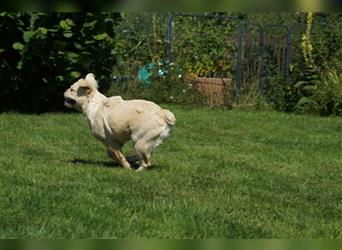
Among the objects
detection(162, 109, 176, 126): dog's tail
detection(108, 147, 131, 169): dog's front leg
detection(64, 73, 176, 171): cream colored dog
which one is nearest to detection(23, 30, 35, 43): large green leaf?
detection(64, 73, 176, 171): cream colored dog

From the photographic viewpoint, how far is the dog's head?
693 centimetres

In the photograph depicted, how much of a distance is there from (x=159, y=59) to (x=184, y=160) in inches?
312

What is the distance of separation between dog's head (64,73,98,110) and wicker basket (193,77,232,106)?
7241 millimetres

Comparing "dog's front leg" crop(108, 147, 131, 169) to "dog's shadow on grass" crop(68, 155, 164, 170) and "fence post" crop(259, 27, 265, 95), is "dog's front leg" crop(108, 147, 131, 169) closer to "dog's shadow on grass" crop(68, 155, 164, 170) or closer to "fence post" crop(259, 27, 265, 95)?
"dog's shadow on grass" crop(68, 155, 164, 170)

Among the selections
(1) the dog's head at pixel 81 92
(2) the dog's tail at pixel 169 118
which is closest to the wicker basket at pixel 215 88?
(1) the dog's head at pixel 81 92

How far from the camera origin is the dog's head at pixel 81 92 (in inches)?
273

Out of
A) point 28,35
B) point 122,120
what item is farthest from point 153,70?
point 122,120

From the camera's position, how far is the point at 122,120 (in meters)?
6.55

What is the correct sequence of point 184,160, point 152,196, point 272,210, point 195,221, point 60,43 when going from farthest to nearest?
point 60,43, point 184,160, point 152,196, point 272,210, point 195,221

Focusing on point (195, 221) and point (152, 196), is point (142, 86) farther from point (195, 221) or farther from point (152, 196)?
point (195, 221)

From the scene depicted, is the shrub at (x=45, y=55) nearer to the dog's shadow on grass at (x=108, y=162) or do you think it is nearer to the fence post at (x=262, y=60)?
the fence post at (x=262, y=60)

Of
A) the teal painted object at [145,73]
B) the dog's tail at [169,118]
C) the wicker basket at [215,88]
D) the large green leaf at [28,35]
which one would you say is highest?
the dog's tail at [169,118]

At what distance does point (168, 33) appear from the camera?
15.5 meters

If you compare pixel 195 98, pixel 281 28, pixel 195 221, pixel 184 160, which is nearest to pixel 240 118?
pixel 195 98
